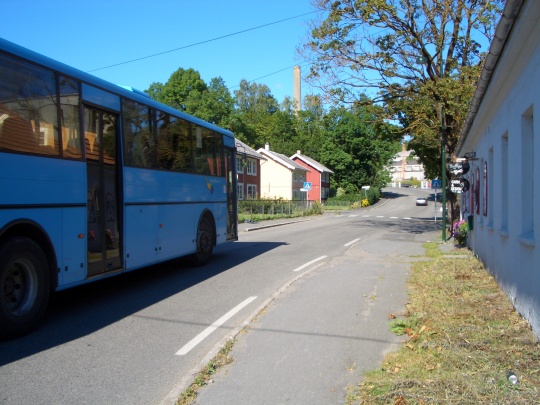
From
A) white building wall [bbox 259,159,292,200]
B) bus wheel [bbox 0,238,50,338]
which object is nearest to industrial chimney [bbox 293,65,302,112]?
white building wall [bbox 259,159,292,200]

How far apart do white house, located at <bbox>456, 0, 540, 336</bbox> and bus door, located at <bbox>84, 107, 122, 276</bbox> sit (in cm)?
569

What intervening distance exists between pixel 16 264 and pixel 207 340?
2.40 m

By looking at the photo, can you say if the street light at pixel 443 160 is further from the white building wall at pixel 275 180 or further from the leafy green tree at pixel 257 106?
the leafy green tree at pixel 257 106

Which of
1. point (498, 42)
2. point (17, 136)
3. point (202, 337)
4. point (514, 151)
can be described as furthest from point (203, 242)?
point (498, 42)

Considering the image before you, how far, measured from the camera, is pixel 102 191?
7648 mm

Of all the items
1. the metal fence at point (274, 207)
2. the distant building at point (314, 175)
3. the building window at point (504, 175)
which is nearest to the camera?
the building window at point (504, 175)

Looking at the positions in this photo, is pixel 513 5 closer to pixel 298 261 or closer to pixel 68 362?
pixel 68 362

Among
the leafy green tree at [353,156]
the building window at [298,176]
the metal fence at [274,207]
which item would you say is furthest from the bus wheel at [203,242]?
the leafy green tree at [353,156]

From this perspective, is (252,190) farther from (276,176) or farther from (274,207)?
(274,207)

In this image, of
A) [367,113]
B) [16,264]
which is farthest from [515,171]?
[367,113]

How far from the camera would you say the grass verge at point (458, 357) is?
396cm

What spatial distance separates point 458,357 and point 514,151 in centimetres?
376

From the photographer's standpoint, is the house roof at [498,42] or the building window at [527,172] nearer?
the house roof at [498,42]

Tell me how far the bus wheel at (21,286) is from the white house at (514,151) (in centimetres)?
571
